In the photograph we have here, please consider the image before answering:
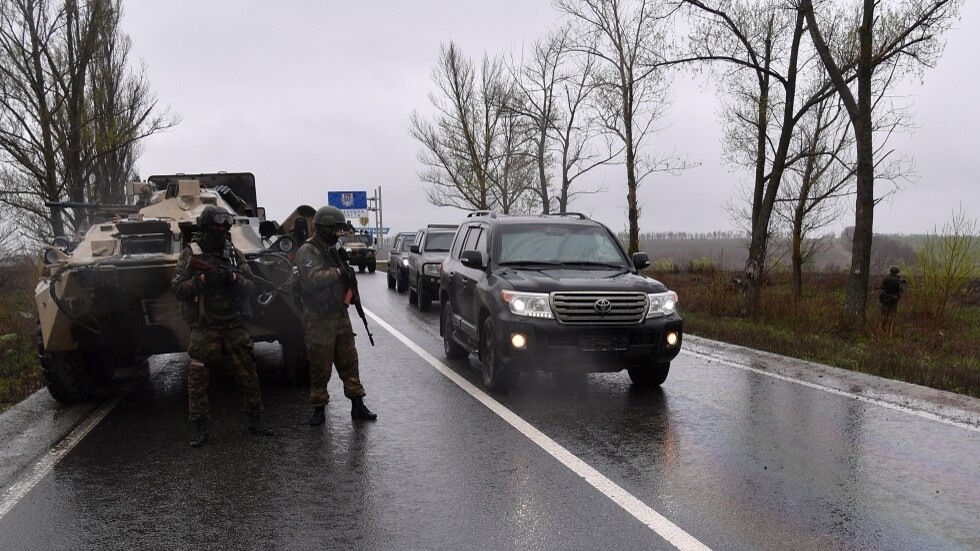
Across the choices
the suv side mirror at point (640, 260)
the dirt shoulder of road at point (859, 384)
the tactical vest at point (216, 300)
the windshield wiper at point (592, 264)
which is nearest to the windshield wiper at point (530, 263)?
the windshield wiper at point (592, 264)

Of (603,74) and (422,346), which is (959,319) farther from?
(422,346)

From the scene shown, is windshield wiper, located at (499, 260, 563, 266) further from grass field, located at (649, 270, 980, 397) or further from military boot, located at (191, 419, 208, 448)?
grass field, located at (649, 270, 980, 397)

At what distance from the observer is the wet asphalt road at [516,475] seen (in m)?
4.31

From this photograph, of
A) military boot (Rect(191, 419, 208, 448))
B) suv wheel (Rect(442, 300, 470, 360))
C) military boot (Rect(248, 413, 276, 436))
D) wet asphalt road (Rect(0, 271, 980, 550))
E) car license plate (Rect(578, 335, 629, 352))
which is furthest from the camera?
suv wheel (Rect(442, 300, 470, 360))

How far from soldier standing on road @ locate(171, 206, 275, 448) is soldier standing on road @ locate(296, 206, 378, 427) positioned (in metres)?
0.51

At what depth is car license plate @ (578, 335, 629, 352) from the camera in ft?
24.6

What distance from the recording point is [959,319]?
21.5m

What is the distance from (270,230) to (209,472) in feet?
13.7

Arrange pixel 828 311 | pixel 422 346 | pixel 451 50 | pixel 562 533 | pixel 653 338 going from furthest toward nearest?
pixel 451 50 < pixel 828 311 < pixel 422 346 < pixel 653 338 < pixel 562 533

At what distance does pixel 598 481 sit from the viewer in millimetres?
5180

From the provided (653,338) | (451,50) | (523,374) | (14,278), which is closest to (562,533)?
(653,338)

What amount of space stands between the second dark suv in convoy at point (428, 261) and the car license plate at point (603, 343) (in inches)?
336

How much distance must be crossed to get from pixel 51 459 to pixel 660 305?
17.7 ft

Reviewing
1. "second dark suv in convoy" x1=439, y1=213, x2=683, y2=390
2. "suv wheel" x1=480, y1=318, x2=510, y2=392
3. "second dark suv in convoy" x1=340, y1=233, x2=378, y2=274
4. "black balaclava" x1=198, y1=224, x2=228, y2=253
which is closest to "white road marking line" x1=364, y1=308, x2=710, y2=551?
"suv wheel" x1=480, y1=318, x2=510, y2=392
